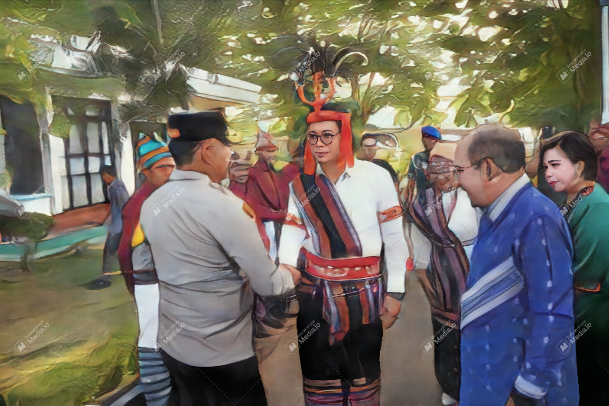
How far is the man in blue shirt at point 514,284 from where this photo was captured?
2.21 meters

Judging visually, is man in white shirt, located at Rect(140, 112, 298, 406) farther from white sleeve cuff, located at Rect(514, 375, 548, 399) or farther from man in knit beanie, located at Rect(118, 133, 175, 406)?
white sleeve cuff, located at Rect(514, 375, 548, 399)

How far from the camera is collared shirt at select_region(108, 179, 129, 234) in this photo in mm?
2500

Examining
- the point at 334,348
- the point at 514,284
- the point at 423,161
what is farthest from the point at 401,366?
the point at 423,161

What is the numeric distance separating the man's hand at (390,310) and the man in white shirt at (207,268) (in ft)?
1.54

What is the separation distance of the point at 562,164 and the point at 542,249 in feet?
1.40

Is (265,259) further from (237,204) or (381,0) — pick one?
(381,0)

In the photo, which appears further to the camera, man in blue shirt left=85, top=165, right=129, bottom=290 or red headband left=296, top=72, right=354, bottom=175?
man in blue shirt left=85, top=165, right=129, bottom=290

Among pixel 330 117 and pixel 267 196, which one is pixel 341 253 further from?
pixel 330 117

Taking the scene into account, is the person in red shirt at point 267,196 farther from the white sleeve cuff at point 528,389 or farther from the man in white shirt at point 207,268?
the white sleeve cuff at point 528,389

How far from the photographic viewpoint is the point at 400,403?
246 cm

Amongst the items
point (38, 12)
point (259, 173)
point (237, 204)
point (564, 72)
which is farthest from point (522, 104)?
point (38, 12)

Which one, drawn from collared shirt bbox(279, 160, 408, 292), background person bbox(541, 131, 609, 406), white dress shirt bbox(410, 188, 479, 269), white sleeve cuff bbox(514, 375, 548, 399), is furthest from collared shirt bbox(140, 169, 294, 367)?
background person bbox(541, 131, 609, 406)

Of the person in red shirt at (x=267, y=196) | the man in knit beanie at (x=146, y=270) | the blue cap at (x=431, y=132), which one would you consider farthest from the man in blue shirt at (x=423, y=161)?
the man in knit beanie at (x=146, y=270)

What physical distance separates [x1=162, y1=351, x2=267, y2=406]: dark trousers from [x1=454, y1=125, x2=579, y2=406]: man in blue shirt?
1.10 m
